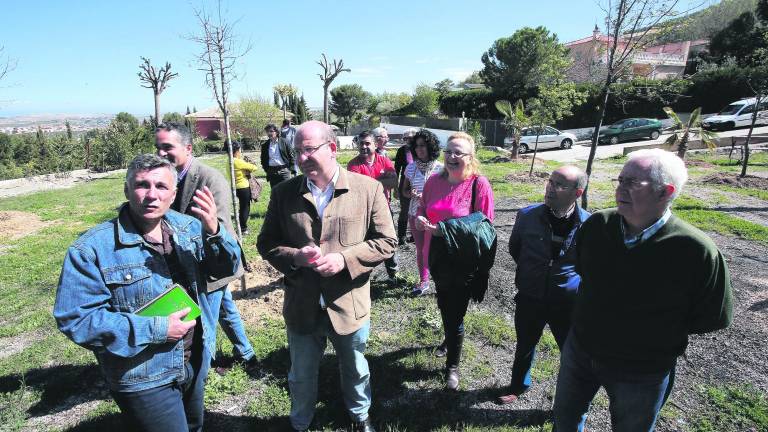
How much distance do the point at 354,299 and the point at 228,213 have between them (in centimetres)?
125

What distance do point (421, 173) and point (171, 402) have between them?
363cm

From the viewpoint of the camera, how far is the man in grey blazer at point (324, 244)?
2371 mm

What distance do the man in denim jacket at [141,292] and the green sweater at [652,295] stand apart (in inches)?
79.5

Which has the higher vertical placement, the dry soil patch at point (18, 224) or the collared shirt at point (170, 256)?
the collared shirt at point (170, 256)

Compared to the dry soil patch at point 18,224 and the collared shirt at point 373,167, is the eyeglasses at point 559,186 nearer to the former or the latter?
the collared shirt at point 373,167

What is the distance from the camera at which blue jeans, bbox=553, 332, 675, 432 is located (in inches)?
79.9

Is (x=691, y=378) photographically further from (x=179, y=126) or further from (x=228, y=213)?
(x=179, y=126)

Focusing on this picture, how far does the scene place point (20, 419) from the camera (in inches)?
113

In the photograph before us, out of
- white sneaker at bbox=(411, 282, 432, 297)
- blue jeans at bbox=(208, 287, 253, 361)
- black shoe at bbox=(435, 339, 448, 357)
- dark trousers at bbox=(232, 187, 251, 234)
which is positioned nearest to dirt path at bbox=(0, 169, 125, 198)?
dark trousers at bbox=(232, 187, 251, 234)

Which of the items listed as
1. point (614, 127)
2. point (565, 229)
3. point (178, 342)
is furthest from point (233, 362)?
point (614, 127)

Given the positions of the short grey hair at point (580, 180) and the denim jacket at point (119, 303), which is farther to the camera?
the short grey hair at point (580, 180)

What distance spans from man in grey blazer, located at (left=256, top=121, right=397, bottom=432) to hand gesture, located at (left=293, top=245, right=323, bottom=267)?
0.05m

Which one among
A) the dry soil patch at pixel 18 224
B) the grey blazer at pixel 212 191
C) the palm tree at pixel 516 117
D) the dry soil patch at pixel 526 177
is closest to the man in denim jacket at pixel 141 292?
the grey blazer at pixel 212 191

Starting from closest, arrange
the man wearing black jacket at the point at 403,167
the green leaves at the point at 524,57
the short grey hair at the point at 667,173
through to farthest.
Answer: the short grey hair at the point at 667,173, the man wearing black jacket at the point at 403,167, the green leaves at the point at 524,57
